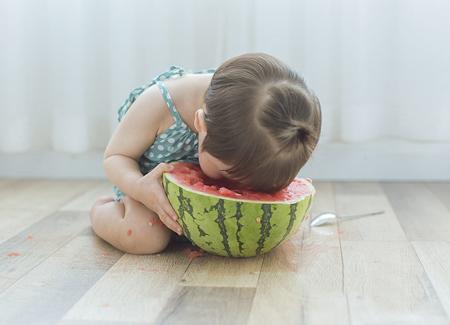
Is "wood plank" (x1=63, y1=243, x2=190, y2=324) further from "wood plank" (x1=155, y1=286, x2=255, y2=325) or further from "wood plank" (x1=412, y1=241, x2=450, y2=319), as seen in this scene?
"wood plank" (x1=412, y1=241, x2=450, y2=319)

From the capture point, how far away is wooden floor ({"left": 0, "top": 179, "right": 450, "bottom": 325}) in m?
1.08

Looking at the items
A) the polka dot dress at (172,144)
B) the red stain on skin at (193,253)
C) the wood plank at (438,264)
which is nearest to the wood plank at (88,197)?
the polka dot dress at (172,144)

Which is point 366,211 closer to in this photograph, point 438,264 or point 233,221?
point 438,264

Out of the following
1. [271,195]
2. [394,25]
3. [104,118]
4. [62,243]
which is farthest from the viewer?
[104,118]

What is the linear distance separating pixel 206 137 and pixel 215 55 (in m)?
0.88

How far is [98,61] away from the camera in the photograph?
2145mm

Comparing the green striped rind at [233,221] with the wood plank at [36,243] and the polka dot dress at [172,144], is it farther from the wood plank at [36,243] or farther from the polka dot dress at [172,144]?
the wood plank at [36,243]

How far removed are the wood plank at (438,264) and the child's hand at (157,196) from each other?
454mm

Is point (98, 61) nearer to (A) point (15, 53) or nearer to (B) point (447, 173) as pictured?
(A) point (15, 53)

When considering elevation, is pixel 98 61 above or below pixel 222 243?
above

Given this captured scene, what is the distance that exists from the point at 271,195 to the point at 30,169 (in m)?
1.19

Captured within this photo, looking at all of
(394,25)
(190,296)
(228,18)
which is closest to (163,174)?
(190,296)

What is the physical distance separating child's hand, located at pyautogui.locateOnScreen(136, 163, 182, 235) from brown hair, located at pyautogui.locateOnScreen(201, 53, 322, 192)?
0.15 metres

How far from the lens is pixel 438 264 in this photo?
52.2 inches
